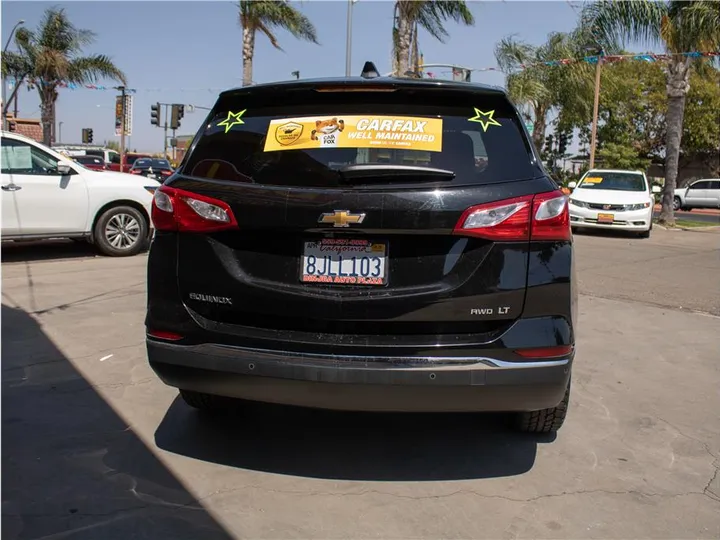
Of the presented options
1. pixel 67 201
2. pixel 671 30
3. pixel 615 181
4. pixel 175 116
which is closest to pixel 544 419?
pixel 67 201

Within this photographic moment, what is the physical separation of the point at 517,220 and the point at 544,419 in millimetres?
1259

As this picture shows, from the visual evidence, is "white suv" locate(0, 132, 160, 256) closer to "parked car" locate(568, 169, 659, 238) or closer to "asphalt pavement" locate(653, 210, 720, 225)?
"parked car" locate(568, 169, 659, 238)

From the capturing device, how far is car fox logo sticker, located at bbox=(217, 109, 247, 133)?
3178mm

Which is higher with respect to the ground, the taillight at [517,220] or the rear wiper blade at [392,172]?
the rear wiper blade at [392,172]

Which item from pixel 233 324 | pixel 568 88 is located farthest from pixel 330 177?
pixel 568 88

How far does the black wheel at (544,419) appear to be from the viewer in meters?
3.44

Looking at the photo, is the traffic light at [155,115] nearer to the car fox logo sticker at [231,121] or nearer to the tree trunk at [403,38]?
the tree trunk at [403,38]

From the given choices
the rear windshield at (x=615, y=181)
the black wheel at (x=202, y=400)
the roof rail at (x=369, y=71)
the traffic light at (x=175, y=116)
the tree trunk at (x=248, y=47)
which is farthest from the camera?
the traffic light at (x=175, y=116)

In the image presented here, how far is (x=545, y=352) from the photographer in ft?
9.12

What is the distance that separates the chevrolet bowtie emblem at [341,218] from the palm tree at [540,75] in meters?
25.5

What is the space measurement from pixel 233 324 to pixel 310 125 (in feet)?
3.14

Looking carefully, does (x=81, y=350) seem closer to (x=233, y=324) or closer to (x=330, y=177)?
(x=233, y=324)

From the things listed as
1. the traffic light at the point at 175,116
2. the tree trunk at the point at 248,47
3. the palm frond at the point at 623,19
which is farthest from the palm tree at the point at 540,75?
the traffic light at the point at 175,116

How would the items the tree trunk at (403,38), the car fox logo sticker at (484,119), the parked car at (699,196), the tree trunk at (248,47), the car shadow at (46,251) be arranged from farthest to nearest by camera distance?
the parked car at (699,196) → the tree trunk at (248,47) → the tree trunk at (403,38) → the car shadow at (46,251) → the car fox logo sticker at (484,119)
